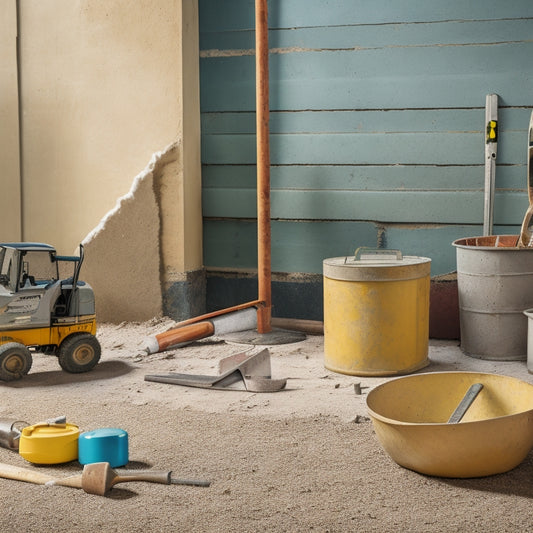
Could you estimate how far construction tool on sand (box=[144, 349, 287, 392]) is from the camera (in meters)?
3.40

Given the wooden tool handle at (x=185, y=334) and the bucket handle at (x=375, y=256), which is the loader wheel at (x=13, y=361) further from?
the bucket handle at (x=375, y=256)

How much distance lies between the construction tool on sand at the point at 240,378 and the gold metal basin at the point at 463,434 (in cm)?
80

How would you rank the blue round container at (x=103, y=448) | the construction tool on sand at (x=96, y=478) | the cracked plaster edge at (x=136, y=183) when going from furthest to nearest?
1. the cracked plaster edge at (x=136, y=183)
2. the blue round container at (x=103, y=448)
3. the construction tool on sand at (x=96, y=478)

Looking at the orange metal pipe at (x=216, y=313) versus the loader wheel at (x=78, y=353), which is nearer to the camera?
the loader wheel at (x=78, y=353)

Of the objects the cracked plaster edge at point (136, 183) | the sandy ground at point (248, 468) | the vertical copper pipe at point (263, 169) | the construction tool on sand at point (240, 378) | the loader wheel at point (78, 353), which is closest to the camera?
Answer: the sandy ground at point (248, 468)

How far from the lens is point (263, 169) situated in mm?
4387

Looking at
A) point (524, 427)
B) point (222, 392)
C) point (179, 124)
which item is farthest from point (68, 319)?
point (524, 427)

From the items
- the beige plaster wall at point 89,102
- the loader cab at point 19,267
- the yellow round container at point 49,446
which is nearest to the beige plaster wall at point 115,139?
the beige plaster wall at point 89,102

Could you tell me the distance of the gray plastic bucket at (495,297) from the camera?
3.83m

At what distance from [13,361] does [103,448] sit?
126 centimetres

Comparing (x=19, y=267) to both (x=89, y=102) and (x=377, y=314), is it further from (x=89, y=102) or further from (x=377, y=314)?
(x=377, y=314)

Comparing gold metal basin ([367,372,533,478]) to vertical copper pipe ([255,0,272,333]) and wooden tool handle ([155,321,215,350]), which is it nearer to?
wooden tool handle ([155,321,215,350])

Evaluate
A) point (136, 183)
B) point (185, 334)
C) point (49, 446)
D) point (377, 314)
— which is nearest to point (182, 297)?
point (185, 334)

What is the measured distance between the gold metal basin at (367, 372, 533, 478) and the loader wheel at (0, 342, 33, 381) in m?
1.76
